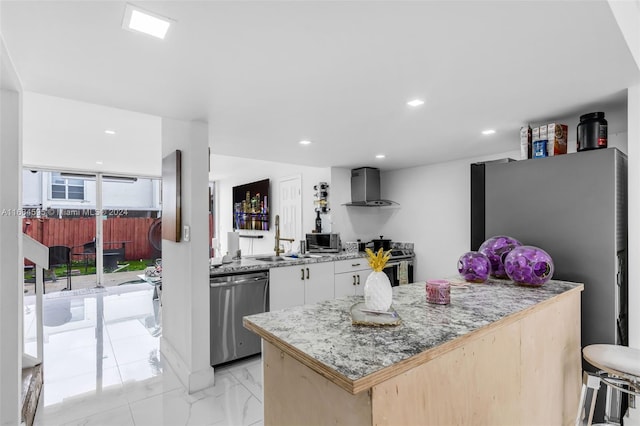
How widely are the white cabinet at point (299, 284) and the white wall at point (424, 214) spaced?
1.18m

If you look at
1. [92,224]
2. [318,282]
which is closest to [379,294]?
[318,282]

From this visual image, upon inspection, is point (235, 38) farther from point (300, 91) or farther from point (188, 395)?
point (188, 395)

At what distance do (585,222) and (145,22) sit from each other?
8.97 ft

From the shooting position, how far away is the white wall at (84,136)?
285cm

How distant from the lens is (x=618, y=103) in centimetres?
216

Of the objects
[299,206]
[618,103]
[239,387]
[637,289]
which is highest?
[618,103]

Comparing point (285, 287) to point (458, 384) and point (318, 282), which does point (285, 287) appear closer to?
point (318, 282)

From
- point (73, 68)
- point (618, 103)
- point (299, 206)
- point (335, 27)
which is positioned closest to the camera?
point (335, 27)

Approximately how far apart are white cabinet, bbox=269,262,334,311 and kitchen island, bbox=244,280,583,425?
69.5 inches

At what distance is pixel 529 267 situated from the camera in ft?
6.52

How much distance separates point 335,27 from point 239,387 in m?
2.72

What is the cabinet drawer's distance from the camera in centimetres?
402

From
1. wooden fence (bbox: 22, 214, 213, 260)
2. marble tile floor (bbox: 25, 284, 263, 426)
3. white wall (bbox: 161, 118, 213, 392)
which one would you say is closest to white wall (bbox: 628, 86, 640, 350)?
marble tile floor (bbox: 25, 284, 263, 426)

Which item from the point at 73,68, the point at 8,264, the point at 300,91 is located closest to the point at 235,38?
the point at 300,91
